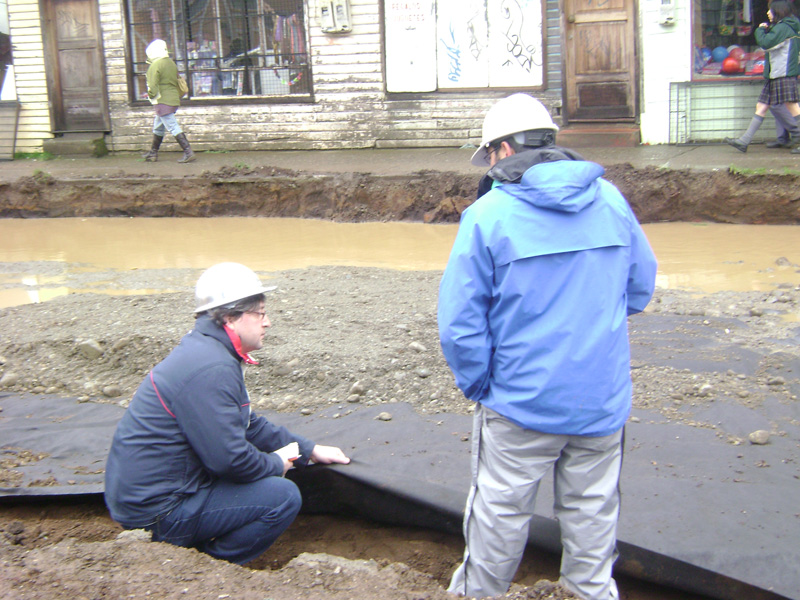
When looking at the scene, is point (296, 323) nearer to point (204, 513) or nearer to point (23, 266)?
point (204, 513)

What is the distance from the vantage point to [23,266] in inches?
349

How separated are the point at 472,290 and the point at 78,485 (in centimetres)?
220

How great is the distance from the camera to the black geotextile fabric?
9.61 feet

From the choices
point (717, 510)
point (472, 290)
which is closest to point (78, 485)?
point (472, 290)

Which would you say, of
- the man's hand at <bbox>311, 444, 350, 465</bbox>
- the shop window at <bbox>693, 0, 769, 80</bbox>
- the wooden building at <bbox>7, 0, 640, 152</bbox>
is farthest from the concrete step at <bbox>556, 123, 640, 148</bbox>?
the man's hand at <bbox>311, 444, 350, 465</bbox>

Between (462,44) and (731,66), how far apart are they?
3852mm

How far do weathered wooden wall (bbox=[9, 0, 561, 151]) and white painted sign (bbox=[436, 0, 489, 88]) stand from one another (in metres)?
0.25

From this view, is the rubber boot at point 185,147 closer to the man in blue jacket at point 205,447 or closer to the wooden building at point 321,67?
the wooden building at point 321,67

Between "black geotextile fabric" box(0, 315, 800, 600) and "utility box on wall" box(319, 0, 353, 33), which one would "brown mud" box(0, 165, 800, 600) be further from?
"utility box on wall" box(319, 0, 353, 33)

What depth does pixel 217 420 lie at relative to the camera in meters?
2.96

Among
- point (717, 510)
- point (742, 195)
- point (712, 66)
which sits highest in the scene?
point (712, 66)

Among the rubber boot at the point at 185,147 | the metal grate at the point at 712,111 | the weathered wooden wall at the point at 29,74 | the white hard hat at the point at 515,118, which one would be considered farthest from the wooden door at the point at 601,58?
the white hard hat at the point at 515,118

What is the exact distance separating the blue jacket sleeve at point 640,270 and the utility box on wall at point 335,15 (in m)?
10.6

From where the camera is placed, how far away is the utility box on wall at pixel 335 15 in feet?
40.6
